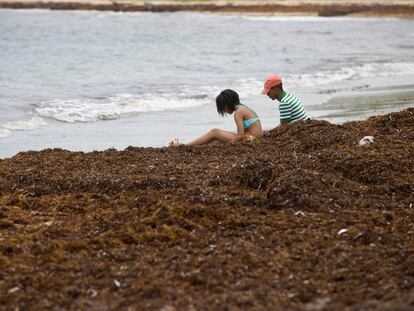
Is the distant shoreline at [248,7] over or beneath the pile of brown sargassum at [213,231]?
beneath

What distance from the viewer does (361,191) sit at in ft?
23.2

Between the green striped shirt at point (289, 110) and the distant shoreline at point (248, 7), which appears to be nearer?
the green striped shirt at point (289, 110)

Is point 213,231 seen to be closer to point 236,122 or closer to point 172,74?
point 236,122

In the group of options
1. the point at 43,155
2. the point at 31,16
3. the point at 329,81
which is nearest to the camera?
the point at 43,155

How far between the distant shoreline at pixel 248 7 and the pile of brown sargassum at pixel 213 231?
4064 centimetres

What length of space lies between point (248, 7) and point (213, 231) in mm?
48625

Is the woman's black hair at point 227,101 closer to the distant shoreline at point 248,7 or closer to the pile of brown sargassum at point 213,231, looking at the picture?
the pile of brown sargassum at point 213,231

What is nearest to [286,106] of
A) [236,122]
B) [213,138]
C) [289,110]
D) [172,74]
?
[289,110]

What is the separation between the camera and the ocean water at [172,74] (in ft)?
45.8

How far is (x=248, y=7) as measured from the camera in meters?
53.5

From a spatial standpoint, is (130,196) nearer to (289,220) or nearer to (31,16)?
(289,220)

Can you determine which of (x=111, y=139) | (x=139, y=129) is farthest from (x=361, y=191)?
(x=139, y=129)

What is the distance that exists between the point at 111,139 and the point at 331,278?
781 centimetres

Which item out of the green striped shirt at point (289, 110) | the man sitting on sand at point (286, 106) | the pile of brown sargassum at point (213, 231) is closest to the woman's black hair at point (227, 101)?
the man sitting on sand at point (286, 106)
